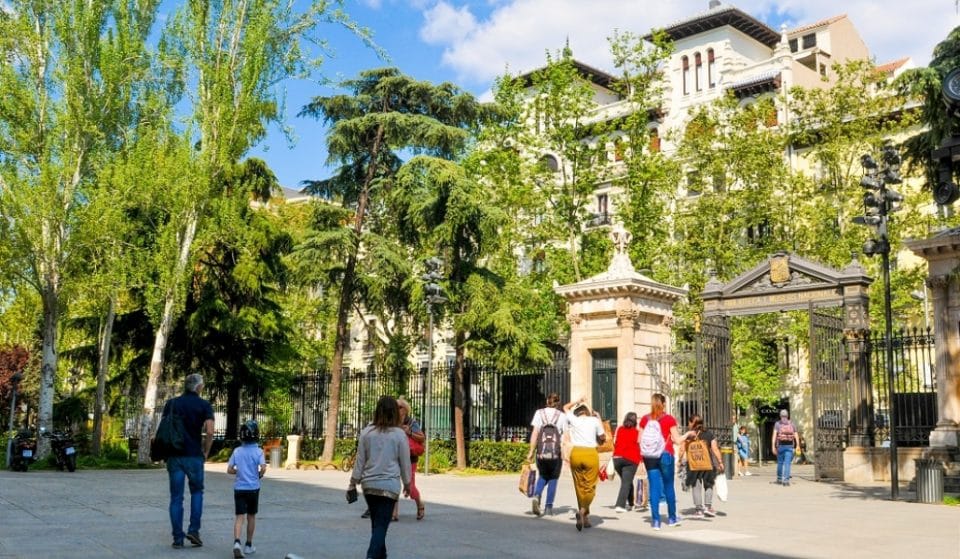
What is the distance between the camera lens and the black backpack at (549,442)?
12102mm

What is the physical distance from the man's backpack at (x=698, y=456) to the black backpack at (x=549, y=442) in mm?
1949

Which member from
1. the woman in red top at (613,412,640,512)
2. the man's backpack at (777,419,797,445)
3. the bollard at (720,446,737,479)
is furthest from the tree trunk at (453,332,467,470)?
the woman in red top at (613,412,640,512)

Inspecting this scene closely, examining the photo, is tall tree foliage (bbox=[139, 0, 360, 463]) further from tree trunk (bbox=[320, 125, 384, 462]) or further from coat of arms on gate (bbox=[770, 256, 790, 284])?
coat of arms on gate (bbox=[770, 256, 790, 284])

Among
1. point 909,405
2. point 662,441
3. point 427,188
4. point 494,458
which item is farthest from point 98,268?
point 909,405

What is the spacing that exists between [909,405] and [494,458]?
10.0 metres

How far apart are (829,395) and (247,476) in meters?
16.5

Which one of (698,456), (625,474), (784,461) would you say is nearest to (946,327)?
(784,461)

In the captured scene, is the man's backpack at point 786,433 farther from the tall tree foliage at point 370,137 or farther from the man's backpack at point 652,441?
the tall tree foliage at point 370,137

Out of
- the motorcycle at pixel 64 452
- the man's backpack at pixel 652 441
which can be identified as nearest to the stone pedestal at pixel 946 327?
the man's backpack at pixel 652 441

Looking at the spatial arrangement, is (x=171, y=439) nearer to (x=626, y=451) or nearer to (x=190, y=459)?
(x=190, y=459)

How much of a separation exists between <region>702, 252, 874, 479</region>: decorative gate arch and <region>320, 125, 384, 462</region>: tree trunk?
33.9ft

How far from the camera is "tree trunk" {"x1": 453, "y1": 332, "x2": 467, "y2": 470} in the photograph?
23.9 meters

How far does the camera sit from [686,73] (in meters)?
50.6

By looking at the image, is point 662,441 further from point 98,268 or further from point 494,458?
point 98,268
